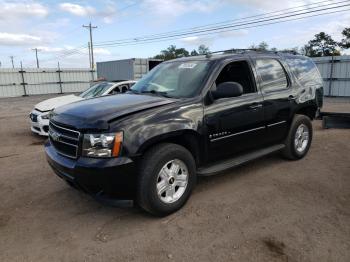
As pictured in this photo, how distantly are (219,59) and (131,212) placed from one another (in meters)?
2.38

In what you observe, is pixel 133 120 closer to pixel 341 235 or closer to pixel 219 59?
pixel 219 59

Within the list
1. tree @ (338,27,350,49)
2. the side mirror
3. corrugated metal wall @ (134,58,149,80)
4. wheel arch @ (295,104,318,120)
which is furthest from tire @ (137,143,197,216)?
tree @ (338,27,350,49)

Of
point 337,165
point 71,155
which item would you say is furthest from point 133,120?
point 337,165

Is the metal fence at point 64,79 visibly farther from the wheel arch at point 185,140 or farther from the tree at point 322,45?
the tree at point 322,45

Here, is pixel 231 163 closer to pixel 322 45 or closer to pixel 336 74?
pixel 336 74

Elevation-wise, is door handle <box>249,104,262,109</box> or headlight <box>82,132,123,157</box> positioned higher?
door handle <box>249,104,262,109</box>

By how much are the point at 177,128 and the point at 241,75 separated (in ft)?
5.45

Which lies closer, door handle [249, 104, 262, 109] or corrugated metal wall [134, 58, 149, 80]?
door handle [249, 104, 262, 109]

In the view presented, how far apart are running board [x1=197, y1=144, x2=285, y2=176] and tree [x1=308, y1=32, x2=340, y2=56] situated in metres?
48.4

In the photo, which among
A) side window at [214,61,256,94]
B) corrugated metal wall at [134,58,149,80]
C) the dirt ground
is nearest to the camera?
the dirt ground

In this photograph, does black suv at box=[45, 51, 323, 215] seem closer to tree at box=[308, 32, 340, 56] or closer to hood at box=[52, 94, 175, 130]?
hood at box=[52, 94, 175, 130]

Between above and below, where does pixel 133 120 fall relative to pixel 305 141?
above

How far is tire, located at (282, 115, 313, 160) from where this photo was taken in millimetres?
5547

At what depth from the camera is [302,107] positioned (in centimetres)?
569
